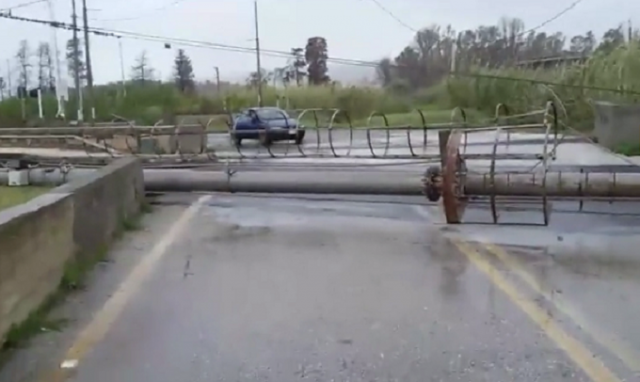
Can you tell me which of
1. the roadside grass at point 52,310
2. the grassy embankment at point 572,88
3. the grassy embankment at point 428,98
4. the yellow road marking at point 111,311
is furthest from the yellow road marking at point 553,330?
the grassy embankment at point 428,98

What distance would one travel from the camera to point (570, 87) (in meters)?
28.8

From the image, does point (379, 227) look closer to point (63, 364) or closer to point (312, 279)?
point (312, 279)

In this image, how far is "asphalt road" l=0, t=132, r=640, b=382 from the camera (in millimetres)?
6883

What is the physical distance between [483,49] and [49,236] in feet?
153

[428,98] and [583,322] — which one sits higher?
[428,98]

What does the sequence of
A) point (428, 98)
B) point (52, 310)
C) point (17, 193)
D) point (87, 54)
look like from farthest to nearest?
point (428, 98)
point (87, 54)
point (17, 193)
point (52, 310)

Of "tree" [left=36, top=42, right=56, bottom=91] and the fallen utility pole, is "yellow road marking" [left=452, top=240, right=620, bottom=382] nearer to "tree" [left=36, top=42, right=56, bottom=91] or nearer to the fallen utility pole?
the fallen utility pole

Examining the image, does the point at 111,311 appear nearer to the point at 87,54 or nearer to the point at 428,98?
the point at 87,54

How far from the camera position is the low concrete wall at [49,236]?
24.9ft

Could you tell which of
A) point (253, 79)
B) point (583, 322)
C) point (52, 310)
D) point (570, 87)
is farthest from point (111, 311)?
point (253, 79)

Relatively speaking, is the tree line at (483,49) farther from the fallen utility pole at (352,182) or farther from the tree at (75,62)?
the fallen utility pole at (352,182)

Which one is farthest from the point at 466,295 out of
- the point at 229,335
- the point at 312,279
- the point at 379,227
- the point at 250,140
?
the point at 250,140

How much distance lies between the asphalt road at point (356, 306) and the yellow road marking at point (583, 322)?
0.05 ft

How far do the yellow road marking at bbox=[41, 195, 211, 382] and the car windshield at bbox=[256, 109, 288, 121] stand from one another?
1082 inches
